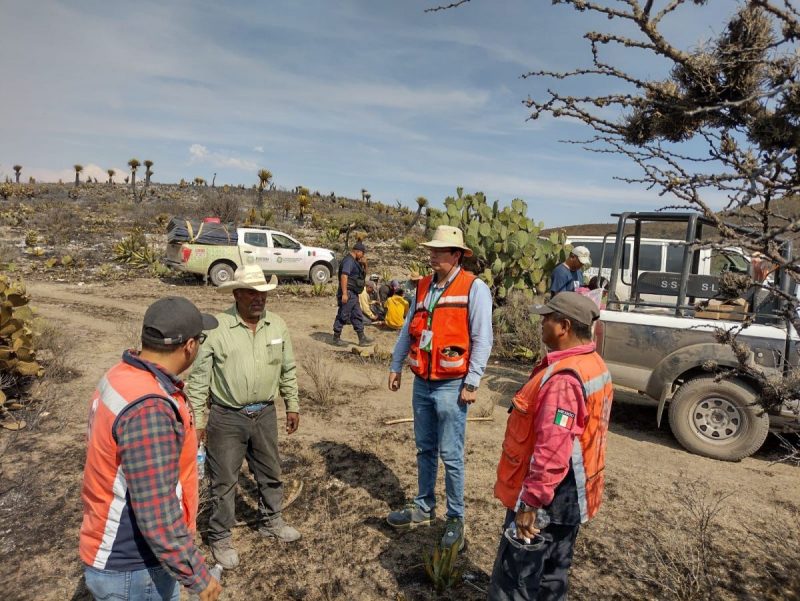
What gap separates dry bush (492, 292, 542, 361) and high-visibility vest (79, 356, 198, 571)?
22.7ft

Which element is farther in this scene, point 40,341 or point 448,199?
point 448,199

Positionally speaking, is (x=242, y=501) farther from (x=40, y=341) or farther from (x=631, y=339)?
(x=40, y=341)

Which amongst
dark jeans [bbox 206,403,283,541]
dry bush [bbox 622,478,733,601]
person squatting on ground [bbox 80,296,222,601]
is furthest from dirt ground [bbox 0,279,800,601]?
person squatting on ground [bbox 80,296,222,601]

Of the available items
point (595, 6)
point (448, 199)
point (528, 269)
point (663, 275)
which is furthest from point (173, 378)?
Answer: point (448, 199)

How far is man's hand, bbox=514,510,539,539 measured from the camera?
2.02m

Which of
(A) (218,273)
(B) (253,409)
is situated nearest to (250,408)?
(B) (253,409)

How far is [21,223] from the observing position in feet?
74.1

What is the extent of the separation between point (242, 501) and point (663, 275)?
4687mm

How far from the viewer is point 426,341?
10.6ft

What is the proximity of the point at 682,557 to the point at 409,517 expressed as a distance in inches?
63.5

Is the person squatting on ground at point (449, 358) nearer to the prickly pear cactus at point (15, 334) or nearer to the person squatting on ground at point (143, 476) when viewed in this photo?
the person squatting on ground at point (143, 476)

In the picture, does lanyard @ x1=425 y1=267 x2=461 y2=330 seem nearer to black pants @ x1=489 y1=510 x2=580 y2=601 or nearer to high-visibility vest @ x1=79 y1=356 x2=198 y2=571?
black pants @ x1=489 y1=510 x2=580 y2=601

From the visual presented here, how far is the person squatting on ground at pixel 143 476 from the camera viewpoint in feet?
5.14

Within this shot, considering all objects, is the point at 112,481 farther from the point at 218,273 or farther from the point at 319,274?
the point at 319,274
